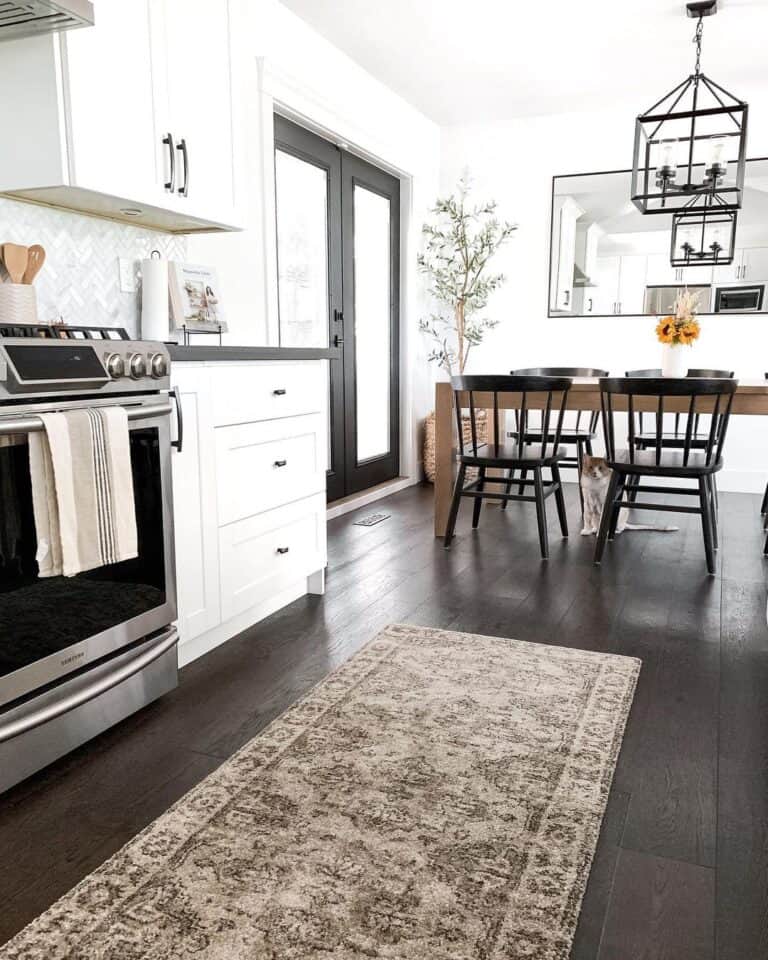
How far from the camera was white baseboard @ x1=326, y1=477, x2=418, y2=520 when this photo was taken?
14.6ft

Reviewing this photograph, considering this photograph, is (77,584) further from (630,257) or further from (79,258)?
(630,257)

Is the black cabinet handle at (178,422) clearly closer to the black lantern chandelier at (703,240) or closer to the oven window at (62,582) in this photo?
the oven window at (62,582)

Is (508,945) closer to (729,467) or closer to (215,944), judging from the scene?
(215,944)

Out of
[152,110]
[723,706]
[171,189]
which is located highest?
[152,110]

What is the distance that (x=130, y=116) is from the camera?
2342mm

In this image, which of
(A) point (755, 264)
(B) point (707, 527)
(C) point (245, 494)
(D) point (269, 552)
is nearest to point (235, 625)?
(D) point (269, 552)

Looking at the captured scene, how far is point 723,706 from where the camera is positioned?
6.63 feet

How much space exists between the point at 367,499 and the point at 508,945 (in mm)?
3698

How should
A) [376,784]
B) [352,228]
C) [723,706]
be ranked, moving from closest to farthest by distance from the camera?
[376,784], [723,706], [352,228]

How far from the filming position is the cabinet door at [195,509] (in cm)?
212

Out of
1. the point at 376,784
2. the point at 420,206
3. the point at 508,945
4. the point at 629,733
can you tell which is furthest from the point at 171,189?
the point at 420,206

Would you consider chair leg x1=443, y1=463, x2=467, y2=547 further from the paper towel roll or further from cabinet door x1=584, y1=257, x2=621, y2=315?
cabinet door x1=584, y1=257, x2=621, y2=315

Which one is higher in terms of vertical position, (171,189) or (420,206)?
(420,206)

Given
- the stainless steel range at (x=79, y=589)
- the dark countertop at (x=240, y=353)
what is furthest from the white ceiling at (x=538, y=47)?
the stainless steel range at (x=79, y=589)
